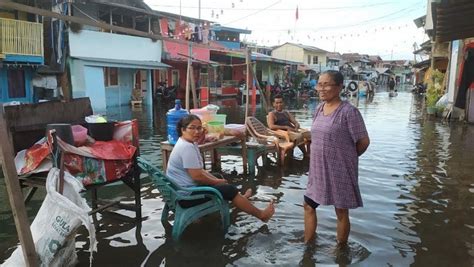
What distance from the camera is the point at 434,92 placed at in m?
18.5

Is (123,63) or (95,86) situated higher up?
(123,63)

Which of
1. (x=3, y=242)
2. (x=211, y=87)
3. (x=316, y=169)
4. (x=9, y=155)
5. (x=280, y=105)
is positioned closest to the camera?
(x=9, y=155)

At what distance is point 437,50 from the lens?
24875 mm

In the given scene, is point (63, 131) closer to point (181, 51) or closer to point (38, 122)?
point (38, 122)

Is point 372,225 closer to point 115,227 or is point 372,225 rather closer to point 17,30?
point 115,227

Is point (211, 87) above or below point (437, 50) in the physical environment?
below

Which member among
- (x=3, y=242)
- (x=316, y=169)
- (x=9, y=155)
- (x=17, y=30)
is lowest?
(x=3, y=242)

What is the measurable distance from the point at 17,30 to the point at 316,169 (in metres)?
15.6

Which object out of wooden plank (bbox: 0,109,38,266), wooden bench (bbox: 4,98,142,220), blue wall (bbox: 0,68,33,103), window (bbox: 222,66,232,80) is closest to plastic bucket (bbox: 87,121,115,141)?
wooden bench (bbox: 4,98,142,220)

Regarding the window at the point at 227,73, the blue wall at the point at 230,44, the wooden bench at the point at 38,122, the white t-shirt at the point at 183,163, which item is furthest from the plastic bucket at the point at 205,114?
the blue wall at the point at 230,44

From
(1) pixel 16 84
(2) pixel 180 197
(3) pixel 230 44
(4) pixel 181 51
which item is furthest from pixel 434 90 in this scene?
(3) pixel 230 44

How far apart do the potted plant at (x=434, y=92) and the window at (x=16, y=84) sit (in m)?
17.1

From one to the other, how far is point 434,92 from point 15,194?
19.1 m

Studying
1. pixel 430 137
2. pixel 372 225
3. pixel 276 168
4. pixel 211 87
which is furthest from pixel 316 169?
pixel 211 87
